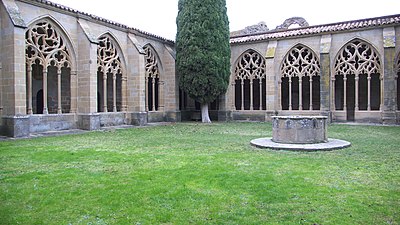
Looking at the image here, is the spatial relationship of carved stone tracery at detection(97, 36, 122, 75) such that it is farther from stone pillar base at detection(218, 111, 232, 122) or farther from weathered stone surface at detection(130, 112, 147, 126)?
stone pillar base at detection(218, 111, 232, 122)

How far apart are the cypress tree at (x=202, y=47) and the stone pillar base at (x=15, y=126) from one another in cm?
836

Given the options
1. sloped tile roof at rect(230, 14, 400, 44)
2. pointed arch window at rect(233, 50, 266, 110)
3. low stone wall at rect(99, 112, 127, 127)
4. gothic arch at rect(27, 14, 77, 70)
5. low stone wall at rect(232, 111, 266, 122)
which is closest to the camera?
gothic arch at rect(27, 14, 77, 70)

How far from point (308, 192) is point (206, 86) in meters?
12.8

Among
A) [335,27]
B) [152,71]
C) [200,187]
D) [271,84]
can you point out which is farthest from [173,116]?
[200,187]

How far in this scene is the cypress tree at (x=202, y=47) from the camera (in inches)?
635

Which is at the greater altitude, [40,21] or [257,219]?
[40,21]

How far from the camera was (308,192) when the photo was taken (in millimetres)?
→ 3928

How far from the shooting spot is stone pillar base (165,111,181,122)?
1802cm

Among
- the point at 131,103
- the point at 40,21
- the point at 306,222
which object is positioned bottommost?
the point at 306,222

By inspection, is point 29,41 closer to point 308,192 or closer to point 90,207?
point 90,207

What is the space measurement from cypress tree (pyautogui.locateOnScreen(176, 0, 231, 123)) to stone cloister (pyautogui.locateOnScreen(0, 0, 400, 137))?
153 centimetres

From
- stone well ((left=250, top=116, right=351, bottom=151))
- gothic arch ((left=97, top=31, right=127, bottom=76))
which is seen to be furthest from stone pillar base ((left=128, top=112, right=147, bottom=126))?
stone well ((left=250, top=116, right=351, bottom=151))

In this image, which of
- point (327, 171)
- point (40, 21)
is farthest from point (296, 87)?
point (327, 171)

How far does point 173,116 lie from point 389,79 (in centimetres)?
1078
